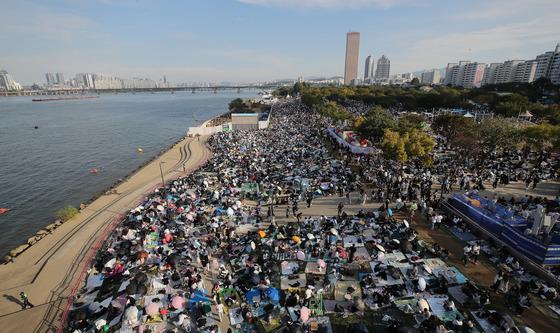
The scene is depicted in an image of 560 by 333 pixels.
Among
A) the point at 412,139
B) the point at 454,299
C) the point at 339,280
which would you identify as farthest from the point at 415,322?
the point at 412,139

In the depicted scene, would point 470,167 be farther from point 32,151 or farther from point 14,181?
point 32,151

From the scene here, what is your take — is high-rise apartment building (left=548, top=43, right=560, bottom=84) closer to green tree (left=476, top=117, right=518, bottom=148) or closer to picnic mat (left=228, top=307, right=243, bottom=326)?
green tree (left=476, top=117, right=518, bottom=148)

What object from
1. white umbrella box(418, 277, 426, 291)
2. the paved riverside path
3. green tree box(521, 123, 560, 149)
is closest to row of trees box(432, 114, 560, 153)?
green tree box(521, 123, 560, 149)

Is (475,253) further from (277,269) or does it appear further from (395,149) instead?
(395,149)

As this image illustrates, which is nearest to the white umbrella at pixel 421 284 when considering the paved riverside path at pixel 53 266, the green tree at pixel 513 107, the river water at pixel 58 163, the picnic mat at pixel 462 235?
the picnic mat at pixel 462 235

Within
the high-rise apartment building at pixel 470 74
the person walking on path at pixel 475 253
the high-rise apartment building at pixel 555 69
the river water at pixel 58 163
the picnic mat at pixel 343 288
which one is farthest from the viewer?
the high-rise apartment building at pixel 470 74

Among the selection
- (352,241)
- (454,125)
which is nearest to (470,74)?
(454,125)

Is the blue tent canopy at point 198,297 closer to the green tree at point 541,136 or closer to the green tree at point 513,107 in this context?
the green tree at point 541,136
